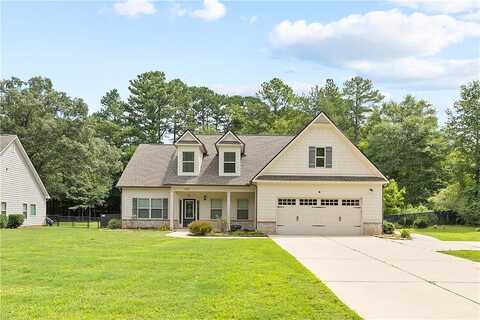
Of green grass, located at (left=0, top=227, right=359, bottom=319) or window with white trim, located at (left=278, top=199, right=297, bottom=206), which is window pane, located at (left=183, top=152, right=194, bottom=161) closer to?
window with white trim, located at (left=278, top=199, right=297, bottom=206)

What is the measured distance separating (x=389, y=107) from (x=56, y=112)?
35.8m

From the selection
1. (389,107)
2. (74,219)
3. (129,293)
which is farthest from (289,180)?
Answer: (389,107)

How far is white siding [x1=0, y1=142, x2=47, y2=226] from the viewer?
35.2 metres

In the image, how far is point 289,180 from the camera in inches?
1216

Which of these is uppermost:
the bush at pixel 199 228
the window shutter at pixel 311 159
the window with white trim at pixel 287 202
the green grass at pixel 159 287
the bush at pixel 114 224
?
the window shutter at pixel 311 159

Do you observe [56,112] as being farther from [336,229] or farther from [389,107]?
[389,107]

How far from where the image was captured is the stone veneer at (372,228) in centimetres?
3127

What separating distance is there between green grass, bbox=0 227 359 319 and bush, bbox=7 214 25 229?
18.5 meters

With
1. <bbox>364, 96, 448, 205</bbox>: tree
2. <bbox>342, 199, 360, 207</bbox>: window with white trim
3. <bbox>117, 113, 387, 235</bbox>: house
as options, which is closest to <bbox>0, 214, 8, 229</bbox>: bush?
<bbox>117, 113, 387, 235</bbox>: house

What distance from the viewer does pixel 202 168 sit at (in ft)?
115

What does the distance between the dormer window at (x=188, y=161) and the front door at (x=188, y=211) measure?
7.09ft

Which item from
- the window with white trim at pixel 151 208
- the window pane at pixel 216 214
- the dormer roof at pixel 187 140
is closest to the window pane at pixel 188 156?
the dormer roof at pixel 187 140

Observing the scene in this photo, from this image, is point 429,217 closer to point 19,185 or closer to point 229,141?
point 229,141

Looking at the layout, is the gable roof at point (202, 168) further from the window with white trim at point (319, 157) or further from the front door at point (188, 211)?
the window with white trim at point (319, 157)
